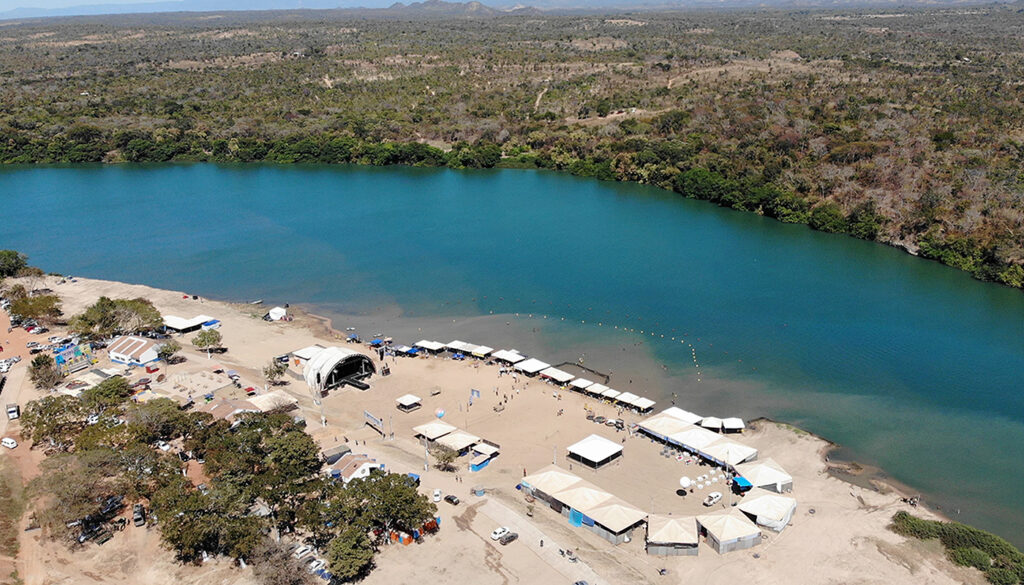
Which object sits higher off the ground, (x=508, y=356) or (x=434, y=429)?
(x=434, y=429)

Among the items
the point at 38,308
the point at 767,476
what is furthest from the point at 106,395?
the point at 767,476

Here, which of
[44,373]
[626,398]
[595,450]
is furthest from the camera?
[44,373]

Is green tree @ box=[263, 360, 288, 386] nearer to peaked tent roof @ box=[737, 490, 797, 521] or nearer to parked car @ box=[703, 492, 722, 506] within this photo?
parked car @ box=[703, 492, 722, 506]

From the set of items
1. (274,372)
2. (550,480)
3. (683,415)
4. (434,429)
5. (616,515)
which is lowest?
(683,415)

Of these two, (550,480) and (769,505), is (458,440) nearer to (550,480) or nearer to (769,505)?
(550,480)

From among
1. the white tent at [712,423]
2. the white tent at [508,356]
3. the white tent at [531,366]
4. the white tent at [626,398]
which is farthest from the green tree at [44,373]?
the white tent at [712,423]

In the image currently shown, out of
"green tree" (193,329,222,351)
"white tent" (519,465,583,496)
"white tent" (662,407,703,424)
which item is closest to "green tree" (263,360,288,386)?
"green tree" (193,329,222,351)

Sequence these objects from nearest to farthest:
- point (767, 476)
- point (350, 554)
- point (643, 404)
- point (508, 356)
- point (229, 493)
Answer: point (350, 554) → point (229, 493) → point (767, 476) → point (643, 404) → point (508, 356)

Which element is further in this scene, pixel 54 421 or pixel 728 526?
pixel 54 421
